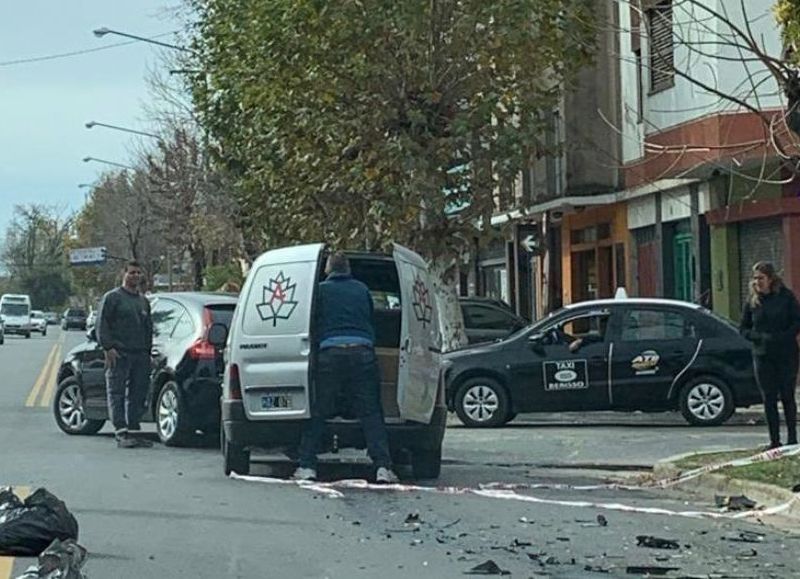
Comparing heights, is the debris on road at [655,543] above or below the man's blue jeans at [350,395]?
below

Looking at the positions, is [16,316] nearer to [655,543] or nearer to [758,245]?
[758,245]

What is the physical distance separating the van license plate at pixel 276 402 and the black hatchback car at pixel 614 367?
22.0 feet

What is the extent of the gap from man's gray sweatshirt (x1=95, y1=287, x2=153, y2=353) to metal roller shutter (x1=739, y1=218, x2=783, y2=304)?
11.6m

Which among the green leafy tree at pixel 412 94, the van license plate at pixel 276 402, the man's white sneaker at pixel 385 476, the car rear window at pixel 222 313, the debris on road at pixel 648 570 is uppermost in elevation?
the green leafy tree at pixel 412 94

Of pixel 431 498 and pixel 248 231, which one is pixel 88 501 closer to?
pixel 431 498

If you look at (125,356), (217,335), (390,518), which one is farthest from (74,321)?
(390,518)

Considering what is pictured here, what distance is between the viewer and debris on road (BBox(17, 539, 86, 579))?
25.1ft

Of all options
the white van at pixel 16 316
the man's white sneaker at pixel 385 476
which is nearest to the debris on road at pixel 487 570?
the man's white sneaker at pixel 385 476

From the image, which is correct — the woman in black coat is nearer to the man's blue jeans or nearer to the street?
the street

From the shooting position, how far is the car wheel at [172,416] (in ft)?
53.3

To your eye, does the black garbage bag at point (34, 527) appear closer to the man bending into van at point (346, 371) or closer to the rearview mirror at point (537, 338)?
the man bending into van at point (346, 371)

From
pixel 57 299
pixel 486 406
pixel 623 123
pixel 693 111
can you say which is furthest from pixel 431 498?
pixel 57 299

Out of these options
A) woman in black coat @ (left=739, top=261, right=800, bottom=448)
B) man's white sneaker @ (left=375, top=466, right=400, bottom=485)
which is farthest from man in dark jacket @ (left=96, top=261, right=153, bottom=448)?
woman in black coat @ (left=739, top=261, right=800, bottom=448)

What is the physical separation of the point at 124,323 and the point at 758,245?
41.0 ft
